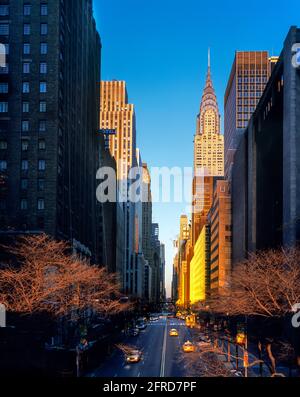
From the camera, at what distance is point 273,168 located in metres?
59.5

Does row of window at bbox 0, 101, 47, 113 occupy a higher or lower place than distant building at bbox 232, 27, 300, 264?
higher

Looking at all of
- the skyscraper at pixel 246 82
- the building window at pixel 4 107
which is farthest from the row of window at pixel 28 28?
the skyscraper at pixel 246 82

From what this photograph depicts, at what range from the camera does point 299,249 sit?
146 feet

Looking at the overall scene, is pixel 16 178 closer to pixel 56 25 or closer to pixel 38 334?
pixel 56 25

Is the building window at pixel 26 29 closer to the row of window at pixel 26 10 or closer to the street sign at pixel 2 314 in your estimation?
the row of window at pixel 26 10

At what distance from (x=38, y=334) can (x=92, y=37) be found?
69752 millimetres

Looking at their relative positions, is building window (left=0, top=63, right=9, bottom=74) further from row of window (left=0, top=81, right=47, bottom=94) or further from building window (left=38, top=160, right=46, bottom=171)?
building window (left=38, top=160, right=46, bottom=171)

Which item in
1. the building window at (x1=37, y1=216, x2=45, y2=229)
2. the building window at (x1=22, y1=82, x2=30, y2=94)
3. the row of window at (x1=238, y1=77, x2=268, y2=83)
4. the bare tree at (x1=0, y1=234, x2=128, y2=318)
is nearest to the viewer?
the bare tree at (x1=0, y1=234, x2=128, y2=318)

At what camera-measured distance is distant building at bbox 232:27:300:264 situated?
48.1 m

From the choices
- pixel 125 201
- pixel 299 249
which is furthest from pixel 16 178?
pixel 125 201

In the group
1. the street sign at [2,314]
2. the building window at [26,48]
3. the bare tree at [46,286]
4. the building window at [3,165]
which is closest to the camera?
the street sign at [2,314]

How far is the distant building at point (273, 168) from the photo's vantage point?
48.1 metres

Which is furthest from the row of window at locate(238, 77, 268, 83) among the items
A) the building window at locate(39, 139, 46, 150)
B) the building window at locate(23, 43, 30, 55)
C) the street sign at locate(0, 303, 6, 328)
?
the street sign at locate(0, 303, 6, 328)
